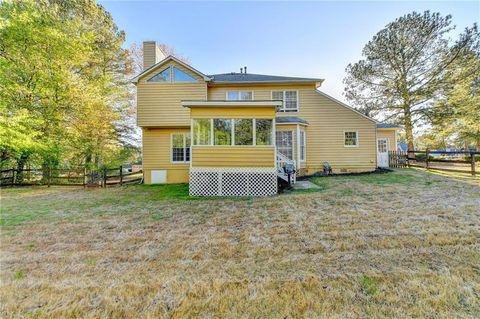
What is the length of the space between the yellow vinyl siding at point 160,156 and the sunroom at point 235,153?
158 inches

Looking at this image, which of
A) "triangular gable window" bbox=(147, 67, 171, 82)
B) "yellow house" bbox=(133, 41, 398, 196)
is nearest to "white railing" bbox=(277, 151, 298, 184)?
"yellow house" bbox=(133, 41, 398, 196)

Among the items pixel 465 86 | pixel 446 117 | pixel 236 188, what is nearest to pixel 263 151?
pixel 236 188

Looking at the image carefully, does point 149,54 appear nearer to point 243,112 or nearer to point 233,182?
point 243,112

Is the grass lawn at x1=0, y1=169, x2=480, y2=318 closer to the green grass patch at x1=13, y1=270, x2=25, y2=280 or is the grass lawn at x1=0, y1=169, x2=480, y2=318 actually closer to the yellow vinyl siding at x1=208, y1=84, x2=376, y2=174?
the green grass patch at x1=13, y1=270, x2=25, y2=280

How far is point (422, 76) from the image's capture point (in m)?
19.1

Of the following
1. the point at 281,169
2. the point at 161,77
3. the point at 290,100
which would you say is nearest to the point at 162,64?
the point at 161,77

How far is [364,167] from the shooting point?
12.8 meters

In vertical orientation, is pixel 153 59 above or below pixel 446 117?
above

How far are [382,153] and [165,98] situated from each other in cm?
1562

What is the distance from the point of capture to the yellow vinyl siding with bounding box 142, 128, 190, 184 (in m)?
12.5

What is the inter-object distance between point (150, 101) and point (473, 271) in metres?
12.7

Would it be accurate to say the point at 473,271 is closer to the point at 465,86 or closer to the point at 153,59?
the point at 153,59

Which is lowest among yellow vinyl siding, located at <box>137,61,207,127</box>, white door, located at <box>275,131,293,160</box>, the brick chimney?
white door, located at <box>275,131,293,160</box>

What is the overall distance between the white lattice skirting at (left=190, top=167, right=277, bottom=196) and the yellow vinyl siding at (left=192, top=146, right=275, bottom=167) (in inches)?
8.9
